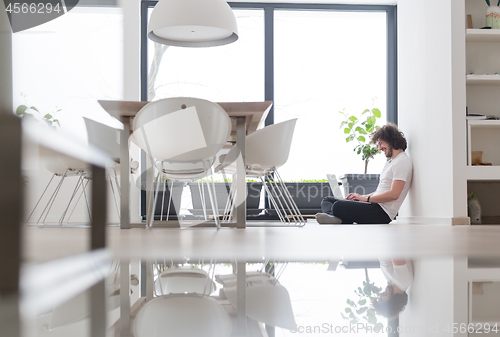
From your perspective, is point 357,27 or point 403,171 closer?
point 403,171

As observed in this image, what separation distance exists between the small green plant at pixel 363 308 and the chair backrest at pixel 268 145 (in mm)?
2652

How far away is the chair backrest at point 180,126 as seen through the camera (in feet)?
8.30

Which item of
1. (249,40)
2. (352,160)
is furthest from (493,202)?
(249,40)

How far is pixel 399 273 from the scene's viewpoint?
0.72 m

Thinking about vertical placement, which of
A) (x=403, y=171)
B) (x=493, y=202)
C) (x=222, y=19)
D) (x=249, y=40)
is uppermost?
(x=249, y=40)

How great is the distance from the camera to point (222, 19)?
294 cm

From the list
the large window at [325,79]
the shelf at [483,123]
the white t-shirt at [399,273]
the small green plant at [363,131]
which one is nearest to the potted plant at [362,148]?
the small green plant at [363,131]

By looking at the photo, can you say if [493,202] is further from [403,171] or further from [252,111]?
[252,111]

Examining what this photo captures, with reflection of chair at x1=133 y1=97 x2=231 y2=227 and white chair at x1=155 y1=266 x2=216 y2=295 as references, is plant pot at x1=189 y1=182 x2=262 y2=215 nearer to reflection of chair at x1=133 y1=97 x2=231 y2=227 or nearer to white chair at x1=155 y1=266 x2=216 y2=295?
reflection of chair at x1=133 y1=97 x2=231 y2=227

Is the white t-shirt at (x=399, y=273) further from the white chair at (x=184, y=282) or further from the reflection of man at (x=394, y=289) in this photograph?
the white chair at (x=184, y=282)

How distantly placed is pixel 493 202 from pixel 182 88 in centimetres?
369

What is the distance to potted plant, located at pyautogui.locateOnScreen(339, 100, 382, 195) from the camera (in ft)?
16.6

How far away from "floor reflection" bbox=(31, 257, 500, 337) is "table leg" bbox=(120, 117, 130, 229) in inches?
81.5

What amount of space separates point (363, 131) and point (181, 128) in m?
3.17
